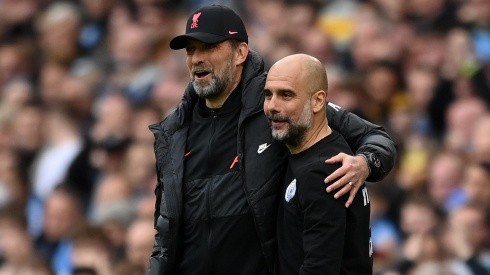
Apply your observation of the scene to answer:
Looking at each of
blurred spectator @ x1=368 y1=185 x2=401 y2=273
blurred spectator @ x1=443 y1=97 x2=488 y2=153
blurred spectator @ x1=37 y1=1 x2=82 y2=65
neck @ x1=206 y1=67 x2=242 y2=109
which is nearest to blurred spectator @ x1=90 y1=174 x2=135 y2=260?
blurred spectator @ x1=368 y1=185 x2=401 y2=273

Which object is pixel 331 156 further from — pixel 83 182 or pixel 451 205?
pixel 83 182

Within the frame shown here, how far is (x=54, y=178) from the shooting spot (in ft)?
36.6

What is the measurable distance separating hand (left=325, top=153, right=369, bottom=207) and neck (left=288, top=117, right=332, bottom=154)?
0.42ft

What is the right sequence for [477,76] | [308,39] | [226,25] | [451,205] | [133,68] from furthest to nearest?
[133,68]
[308,39]
[477,76]
[451,205]
[226,25]

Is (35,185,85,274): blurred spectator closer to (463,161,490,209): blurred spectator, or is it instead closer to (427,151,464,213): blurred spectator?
(427,151,464,213): blurred spectator

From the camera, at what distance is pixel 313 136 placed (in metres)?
5.54

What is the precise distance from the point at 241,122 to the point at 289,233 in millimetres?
523

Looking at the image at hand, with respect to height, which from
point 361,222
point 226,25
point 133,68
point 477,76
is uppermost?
point 133,68

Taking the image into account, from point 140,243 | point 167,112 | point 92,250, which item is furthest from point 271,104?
point 167,112

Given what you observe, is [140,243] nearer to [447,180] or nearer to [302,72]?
[447,180]

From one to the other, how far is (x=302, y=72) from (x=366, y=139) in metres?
0.46

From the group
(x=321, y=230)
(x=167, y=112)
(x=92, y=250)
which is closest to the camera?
(x=321, y=230)

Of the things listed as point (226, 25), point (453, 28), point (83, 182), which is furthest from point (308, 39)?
point (226, 25)

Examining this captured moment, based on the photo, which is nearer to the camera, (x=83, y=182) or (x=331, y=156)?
(x=331, y=156)
